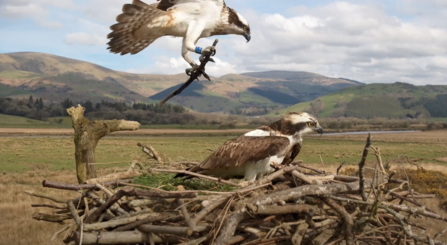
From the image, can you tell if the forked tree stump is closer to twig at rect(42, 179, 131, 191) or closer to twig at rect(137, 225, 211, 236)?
twig at rect(42, 179, 131, 191)

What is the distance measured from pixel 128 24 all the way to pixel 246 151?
2.06 metres

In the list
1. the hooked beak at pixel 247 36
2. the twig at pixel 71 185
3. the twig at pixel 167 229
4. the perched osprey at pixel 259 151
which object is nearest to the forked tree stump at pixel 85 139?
the twig at pixel 71 185

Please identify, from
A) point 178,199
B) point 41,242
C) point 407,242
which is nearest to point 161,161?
point 178,199

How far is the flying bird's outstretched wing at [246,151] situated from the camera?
5.42 metres

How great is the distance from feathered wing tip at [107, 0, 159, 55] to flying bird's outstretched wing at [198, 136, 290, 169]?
5.59ft

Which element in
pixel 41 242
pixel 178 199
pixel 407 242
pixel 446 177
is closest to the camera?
pixel 178 199

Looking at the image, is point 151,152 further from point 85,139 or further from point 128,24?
point 128,24

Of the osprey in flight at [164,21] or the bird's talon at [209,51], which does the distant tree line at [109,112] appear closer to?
the osprey in flight at [164,21]

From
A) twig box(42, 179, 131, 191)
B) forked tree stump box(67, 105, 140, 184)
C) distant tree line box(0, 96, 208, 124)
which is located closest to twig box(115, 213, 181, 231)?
twig box(42, 179, 131, 191)

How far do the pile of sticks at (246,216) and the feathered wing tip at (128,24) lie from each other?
4.87 feet

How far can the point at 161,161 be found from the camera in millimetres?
7078

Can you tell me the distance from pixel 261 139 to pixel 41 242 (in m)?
9.67

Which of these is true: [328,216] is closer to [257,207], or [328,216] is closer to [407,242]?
[257,207]

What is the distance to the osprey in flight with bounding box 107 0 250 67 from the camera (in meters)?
4.90
